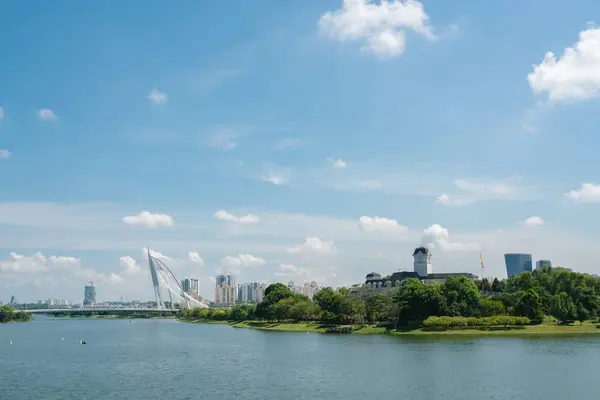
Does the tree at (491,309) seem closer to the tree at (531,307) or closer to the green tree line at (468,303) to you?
the green tree line at (468,303)

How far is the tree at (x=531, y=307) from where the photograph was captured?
81.4 m

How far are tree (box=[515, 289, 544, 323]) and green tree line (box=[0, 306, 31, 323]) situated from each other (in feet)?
461

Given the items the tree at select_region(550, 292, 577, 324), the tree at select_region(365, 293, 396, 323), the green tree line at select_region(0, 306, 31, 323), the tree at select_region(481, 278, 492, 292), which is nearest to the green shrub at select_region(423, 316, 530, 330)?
the tree at select_region(550, 292, 577, 324)

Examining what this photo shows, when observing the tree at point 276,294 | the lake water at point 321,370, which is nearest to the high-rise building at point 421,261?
the tree at point 276,294

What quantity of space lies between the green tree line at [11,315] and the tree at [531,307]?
14041 cm

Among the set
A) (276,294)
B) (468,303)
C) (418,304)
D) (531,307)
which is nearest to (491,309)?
(468,303)

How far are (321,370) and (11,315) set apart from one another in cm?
14527

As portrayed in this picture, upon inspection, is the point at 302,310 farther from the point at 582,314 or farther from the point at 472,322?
the point at 582,314

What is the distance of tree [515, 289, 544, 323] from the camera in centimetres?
8144

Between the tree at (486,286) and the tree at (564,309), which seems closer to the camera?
the tree at (564,309)

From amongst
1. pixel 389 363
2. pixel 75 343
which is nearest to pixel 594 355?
pixel 389 363

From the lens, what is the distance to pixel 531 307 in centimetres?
8200

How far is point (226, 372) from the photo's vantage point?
47188mm

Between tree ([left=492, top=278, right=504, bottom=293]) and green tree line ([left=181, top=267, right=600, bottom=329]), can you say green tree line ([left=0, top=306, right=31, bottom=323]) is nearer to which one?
green tree line ([left=181, top=267, right=600, bottom=329])
